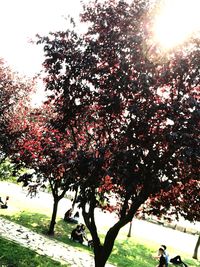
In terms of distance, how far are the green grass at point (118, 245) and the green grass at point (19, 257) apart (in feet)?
12.5

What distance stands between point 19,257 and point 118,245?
8137 mm

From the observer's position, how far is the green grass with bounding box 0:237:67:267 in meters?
10.7

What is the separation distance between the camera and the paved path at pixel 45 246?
1279 centimetres

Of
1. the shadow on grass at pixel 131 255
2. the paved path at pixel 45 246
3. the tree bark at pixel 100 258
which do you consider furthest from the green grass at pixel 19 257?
the shadow on grass at pixel 131 255

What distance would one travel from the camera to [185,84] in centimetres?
825

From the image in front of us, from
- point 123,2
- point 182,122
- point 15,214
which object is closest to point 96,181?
point 182,122

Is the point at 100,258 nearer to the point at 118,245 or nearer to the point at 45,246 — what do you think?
the point at 45,246

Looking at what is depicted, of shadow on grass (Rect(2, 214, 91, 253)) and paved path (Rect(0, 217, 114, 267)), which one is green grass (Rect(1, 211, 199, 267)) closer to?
shadow on grass (Rect(2, 214, 91, 253))

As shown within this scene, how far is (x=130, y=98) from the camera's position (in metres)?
8.41

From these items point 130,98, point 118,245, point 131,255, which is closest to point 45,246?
point 131,255

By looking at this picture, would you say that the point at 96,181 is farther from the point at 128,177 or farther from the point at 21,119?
the point at 21,119

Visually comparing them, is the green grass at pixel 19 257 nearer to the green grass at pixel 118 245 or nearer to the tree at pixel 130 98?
the tree at pixel 130 98

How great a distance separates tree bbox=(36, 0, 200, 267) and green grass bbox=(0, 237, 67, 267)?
2710mm

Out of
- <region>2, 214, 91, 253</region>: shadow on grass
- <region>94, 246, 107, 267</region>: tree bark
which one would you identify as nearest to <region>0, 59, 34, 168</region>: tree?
<region>2, 214, 91, 253</region>: shadow on grass
